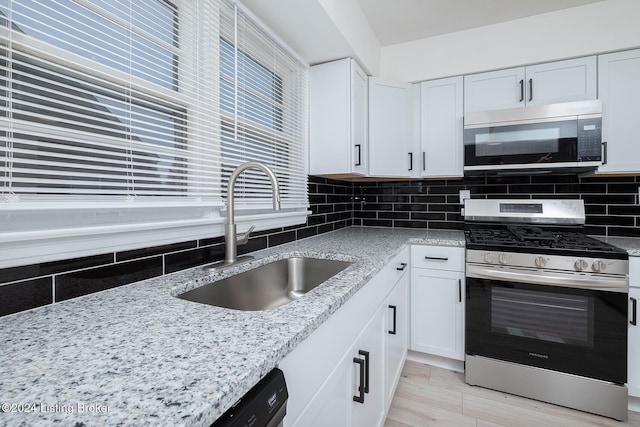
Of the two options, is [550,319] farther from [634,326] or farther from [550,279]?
[634,326]

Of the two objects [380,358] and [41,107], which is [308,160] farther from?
[41,107]

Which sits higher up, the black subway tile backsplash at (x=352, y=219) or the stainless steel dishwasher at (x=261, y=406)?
the black subway tile backsplash at (x=352, y=219)

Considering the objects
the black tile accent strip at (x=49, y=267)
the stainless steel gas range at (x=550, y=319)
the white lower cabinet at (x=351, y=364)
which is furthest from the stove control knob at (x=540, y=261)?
the black tile accent strip at (x=49, y=267)

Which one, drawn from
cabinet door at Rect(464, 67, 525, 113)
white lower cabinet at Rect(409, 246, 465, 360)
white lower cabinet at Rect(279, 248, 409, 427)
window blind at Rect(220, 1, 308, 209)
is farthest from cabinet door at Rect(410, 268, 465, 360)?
cabinet door at Rect(464, 67, 525, 113)

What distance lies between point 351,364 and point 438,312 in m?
1.25

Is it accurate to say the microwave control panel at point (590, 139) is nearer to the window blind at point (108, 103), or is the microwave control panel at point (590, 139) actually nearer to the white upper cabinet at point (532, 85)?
the white upper cabinet at point (532, 85)

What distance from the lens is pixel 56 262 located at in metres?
0.84

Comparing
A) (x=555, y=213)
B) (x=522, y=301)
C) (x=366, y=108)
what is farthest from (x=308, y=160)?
(x=555, y=213)

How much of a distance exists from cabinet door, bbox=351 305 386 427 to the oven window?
85 cm

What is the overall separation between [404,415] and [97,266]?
1.68 meters

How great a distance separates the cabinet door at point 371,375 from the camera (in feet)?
3.59

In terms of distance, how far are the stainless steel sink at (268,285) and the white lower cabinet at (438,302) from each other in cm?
88

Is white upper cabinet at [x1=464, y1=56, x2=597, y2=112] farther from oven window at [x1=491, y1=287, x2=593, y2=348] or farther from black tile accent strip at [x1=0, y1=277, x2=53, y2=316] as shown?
black tile accent strip at [x1=0, y1=277, x2=53, y2=316]

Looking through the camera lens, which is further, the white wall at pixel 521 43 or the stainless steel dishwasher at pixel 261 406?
the white wall at pixel 521 43
